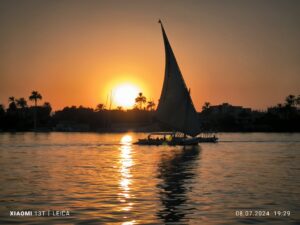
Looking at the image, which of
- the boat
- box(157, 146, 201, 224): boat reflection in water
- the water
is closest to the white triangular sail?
the boat

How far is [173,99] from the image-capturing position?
74.8 m

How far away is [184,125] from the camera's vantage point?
253ft

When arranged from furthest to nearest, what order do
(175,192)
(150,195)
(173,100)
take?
(173,100) → (175,192) → (150,195)

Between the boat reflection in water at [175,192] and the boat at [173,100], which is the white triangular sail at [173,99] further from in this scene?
the boat reflection in water at [175,192]

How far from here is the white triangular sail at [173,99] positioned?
243ft

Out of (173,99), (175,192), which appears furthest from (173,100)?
(175,192)

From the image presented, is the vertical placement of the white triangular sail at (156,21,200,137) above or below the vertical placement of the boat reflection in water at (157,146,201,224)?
above

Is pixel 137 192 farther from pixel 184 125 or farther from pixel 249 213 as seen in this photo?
pixel 184 125

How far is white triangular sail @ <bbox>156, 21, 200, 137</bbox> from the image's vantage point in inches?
2911

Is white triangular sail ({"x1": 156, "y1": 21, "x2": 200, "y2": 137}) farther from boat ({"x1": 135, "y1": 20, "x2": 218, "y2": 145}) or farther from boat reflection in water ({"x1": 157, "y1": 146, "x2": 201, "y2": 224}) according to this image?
boat reflection in water ({"x1": 157, "y1": 146, "x2": 201, "y2": 224})

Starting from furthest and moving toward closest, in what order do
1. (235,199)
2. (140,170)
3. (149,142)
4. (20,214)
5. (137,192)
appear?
(149,142)
(140,170)
(137,192)
(235,199)
(20,214)

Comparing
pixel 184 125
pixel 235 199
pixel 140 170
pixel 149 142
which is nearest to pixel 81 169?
pixel 140 170

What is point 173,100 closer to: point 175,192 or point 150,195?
point 175,192

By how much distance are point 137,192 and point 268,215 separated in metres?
8.06
